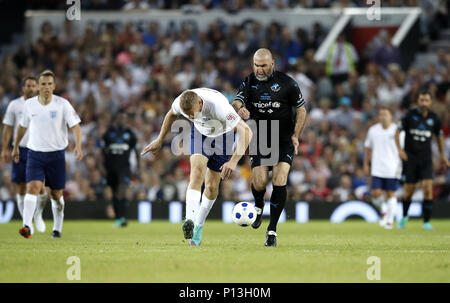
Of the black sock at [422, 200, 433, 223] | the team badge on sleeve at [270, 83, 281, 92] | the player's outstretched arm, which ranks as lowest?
the black sock at [422, 200, 433, 223]

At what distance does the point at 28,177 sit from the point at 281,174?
420 centimetres

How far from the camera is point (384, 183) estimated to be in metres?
18.6

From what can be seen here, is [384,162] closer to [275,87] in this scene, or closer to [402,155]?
[402,155]

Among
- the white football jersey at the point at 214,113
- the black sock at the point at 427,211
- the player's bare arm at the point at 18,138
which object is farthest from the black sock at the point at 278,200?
the black sock at the point at 427,211

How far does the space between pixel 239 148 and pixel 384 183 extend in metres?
8.77

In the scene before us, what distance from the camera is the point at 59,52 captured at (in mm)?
25734

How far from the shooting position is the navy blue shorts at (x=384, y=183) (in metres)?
18.5

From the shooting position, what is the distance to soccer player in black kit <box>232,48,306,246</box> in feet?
38.4

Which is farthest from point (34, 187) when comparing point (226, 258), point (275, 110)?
point (226, 258)

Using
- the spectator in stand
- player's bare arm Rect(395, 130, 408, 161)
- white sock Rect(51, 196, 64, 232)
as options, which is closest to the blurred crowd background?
the spectator in stand

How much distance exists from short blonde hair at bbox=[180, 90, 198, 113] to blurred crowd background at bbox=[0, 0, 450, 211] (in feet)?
36.8

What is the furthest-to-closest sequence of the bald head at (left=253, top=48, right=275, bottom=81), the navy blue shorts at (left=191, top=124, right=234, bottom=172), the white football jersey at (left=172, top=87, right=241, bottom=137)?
the bald head at (left=253, top=48, right=275, bottom=81)
the navy blue shorts at (left=191, top=124, right=234, bottom=172)
the white football jersey at (left=172, top=87, right=241, bottom=137)

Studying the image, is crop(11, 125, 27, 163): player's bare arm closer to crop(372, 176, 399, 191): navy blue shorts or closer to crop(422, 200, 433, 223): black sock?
crop(372, 176, 399, 191): navy blue shorts
